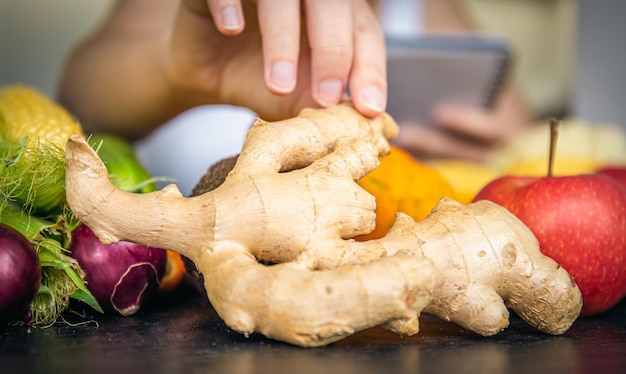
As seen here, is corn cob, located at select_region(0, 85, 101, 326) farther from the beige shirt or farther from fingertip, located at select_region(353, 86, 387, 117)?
the beige shirt

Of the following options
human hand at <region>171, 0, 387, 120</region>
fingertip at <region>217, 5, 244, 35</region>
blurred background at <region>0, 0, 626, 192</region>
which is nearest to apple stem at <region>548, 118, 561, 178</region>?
human hand at <region>171, 0, 387, 120</region>

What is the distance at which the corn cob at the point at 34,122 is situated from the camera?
2.46 ft

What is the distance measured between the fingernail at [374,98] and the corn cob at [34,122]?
0.99 feet

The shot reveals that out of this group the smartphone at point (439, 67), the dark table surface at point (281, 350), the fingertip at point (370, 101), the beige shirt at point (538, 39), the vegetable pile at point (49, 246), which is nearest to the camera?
the dark table surface at point (281, 350)

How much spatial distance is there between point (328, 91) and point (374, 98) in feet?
0.19

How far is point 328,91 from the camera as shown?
72 cm

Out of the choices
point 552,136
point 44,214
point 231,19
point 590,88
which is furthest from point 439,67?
point 44,214

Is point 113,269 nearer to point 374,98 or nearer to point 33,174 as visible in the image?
point 33,174

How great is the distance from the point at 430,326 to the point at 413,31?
181 cm

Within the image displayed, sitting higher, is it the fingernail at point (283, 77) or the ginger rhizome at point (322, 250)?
the fingernail at point (283, 77)

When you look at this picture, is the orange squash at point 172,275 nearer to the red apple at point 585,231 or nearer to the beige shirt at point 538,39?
the red apple at point 585,231

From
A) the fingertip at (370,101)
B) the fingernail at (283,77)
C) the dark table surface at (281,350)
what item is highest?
the fingernail at (283,77)

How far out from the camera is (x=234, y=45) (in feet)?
2.91

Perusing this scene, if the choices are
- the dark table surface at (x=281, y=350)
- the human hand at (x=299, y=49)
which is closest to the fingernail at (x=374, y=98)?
the human hand at (x=299, y=49)
